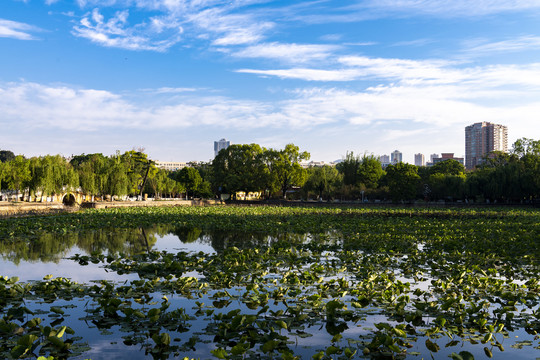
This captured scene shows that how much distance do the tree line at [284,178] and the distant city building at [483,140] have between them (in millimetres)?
87024

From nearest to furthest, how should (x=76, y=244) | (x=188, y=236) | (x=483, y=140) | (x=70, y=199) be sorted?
(x=76, y=244) → (x=188, y=236) → (x=70, y=199) → (x=483, y=140)

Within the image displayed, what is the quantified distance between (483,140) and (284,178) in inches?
4776

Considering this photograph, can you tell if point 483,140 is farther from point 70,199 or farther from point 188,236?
point 188,236

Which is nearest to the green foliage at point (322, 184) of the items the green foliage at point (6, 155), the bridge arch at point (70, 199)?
the bridge arch at point (70, 199)

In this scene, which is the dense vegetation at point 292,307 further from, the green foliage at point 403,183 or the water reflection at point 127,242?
the green foliage at point 403,183

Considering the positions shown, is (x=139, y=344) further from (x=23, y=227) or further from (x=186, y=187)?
(x=186, y=187)

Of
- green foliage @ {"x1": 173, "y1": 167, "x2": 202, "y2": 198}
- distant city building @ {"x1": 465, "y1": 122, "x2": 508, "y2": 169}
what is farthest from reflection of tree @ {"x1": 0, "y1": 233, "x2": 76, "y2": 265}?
distant city building @ {"x1": 465, "y1": 122, "x2": 508, "y2": 169}

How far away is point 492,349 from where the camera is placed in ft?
16.5

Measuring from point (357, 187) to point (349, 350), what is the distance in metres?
52.7

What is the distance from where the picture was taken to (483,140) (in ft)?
481

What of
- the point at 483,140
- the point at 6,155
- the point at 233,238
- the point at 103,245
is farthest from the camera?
the point at 483,140

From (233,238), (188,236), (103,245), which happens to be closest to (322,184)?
(188,236)

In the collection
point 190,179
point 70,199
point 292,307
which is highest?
point 190,179

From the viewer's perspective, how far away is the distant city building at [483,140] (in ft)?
465
